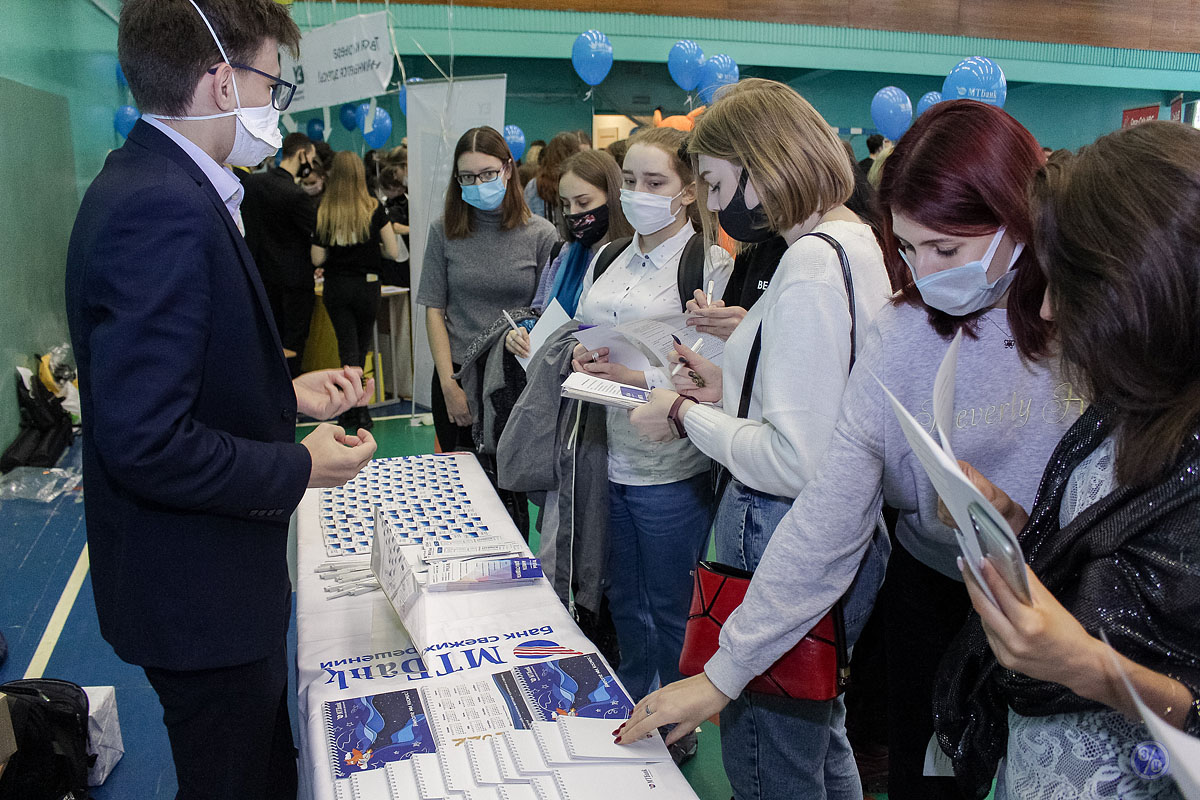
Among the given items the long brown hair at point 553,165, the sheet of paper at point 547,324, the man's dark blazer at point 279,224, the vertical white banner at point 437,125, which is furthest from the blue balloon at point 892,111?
the sheet of paper at point 547,324

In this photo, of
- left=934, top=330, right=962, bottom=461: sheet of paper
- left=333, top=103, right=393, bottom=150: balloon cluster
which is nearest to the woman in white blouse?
left=934, top=330, right=962, bottom=461: sheet of paper

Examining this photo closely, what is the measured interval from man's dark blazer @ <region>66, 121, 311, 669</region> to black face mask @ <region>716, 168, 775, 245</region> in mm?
889

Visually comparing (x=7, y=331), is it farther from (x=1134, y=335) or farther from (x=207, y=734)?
(x=1134, y=335)

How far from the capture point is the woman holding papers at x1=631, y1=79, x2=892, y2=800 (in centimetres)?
136

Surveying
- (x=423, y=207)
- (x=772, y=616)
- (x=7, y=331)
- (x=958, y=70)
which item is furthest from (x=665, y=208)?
(x=958, y=70)

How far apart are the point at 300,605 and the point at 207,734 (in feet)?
1.23

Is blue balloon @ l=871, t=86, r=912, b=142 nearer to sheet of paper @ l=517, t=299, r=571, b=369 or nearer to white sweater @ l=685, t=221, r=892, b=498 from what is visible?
sheet of paper @ l=517, t=299, r=571, b=369

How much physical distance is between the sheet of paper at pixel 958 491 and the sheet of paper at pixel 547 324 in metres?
1.71

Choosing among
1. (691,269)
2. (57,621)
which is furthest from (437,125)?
(57,621)

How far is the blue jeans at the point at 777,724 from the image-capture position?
1406mm

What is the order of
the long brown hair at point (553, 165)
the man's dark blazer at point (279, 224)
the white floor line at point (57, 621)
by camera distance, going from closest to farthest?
the white floor line at point (57, 621), the long brown hair at point (553, 165), the man's dark blazer at point (279, 224)

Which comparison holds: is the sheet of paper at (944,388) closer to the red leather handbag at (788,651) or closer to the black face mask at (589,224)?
the red leather handbag at (788,651)

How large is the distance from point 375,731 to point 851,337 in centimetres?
97

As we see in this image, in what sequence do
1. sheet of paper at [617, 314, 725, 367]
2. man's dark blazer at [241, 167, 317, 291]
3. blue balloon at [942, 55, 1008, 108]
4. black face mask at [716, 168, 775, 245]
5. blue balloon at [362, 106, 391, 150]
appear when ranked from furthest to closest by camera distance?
blue balloon at [362, 106, 391, 150], blue balloon at [942, 55, 1008, 108], man's dark blazer at [241, 167, 317, 291], sheet of paper at [617, 314, 725, 367], black face mask at [716, 168, 775, 245]
